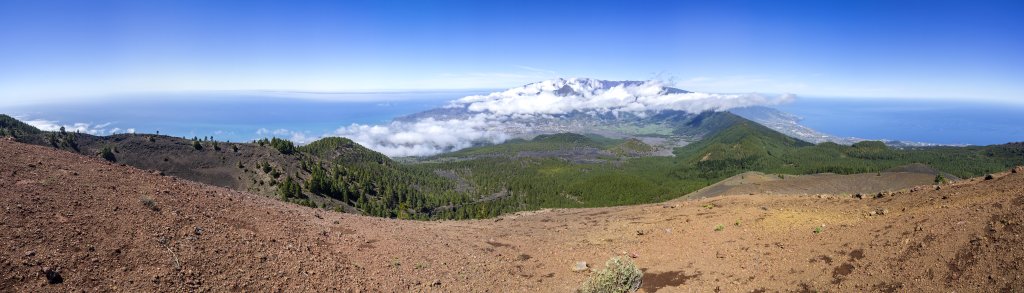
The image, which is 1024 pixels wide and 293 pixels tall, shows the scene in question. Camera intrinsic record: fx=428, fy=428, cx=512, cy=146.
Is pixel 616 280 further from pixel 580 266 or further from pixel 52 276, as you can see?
pixel 52 276

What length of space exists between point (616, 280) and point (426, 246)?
1055cm

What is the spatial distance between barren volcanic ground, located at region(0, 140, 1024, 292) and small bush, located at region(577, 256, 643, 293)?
78 cm

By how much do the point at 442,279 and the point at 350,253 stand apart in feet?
14.4

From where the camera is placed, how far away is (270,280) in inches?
582

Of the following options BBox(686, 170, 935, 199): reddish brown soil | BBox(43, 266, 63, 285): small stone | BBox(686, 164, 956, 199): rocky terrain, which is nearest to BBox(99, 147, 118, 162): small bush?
BBox(43, 266, 63, 285): small stone

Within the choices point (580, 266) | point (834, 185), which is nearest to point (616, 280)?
point (580, 266)

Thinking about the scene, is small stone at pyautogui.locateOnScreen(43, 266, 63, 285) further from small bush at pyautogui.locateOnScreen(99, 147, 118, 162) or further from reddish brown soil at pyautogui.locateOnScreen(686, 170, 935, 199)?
small bush at pyautogui.locateOnScreen(99, 147, 118, 162)

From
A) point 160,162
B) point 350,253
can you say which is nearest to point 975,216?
point 350,253

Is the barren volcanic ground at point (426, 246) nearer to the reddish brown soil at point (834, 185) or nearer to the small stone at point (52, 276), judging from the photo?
the small stone at point (52, 276)

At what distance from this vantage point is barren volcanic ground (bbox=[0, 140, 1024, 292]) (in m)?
12.3

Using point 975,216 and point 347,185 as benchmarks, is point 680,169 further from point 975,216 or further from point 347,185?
point 975,216

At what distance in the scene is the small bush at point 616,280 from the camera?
631 inches

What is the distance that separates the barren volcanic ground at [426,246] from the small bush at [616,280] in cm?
78

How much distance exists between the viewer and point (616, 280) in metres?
16.4
